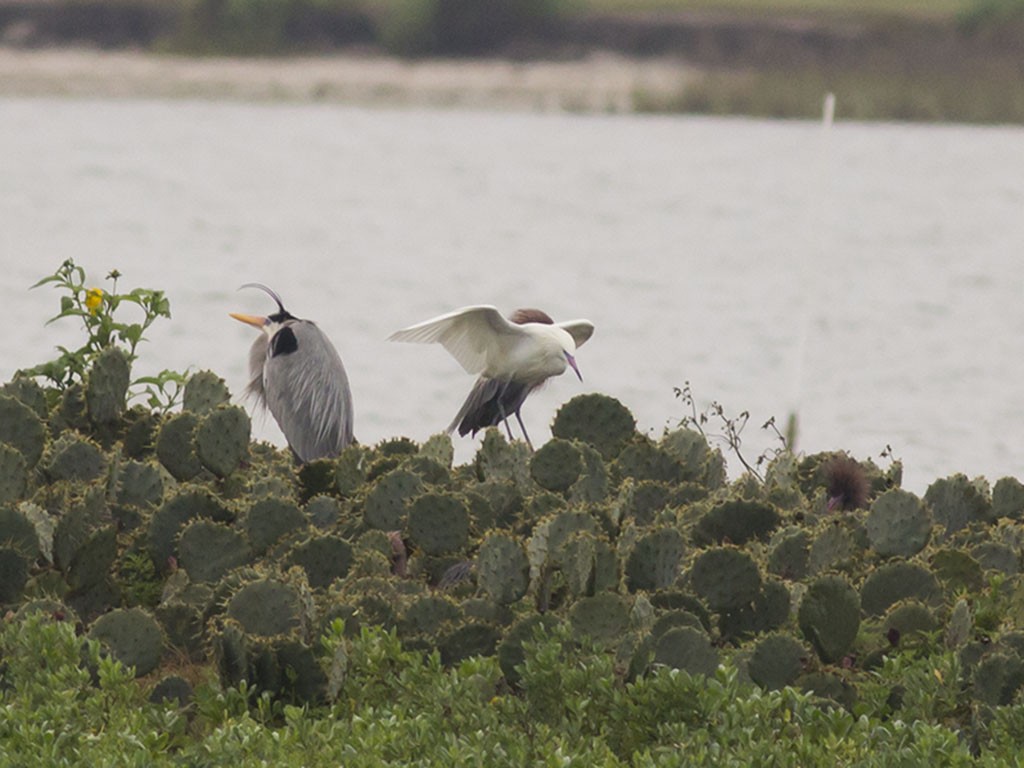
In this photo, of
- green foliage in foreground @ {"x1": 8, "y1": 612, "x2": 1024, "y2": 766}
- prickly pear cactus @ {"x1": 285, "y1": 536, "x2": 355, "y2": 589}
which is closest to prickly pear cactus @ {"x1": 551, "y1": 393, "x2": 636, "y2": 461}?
prickly pear cactus @ {"x1": 285, "y1": 536, "x2": 355, "y2": 589}

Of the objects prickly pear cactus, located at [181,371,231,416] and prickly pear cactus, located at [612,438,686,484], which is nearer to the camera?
prickly pear cactus, located at [612,438,686,484]

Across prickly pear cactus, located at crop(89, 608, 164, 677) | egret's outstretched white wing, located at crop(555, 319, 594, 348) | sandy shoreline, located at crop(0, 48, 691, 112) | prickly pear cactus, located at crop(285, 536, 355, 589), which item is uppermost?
egret's outstretched white wing, located at crop(555, 319, 594, 348)

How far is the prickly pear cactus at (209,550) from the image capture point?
612cm

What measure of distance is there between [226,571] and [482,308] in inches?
78.1

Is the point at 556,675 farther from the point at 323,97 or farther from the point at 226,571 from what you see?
the point at 323,97

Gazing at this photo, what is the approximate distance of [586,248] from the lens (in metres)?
37.5

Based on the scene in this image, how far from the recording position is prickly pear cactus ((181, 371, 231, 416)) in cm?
766

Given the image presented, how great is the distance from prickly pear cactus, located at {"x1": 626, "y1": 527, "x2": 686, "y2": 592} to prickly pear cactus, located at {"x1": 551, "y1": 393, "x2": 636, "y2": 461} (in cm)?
148

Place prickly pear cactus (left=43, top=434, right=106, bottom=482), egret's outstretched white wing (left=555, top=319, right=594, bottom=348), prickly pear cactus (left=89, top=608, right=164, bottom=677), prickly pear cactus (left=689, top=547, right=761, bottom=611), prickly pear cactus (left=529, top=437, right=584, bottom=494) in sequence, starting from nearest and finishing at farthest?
prickly pear cactus (left=89, top=608, right=164, bottom=677) < prickly pear cactus (left=689, top=547, right=761, bottom=611) < prickly pear cactus (left=43, top=434, right=106, bottom=482) < prickly pear cactus (left=529, top=437, right=584, bottom=494) < egret's outstretched white wing (left=555, top=319, right=594, bottom=348)

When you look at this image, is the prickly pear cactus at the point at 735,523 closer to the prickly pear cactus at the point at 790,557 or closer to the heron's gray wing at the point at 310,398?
the prickly pear cactus at the point at 790,557

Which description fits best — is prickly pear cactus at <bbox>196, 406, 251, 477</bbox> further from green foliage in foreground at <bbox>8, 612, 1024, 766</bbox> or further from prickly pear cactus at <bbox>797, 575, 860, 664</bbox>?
prickly pear cactus at <bbox>797, 575, 860, 664</bbox>

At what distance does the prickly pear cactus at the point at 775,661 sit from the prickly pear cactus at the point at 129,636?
5.40 ft

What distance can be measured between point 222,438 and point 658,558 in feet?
5.53

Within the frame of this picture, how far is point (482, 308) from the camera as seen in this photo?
Result: 778cm
